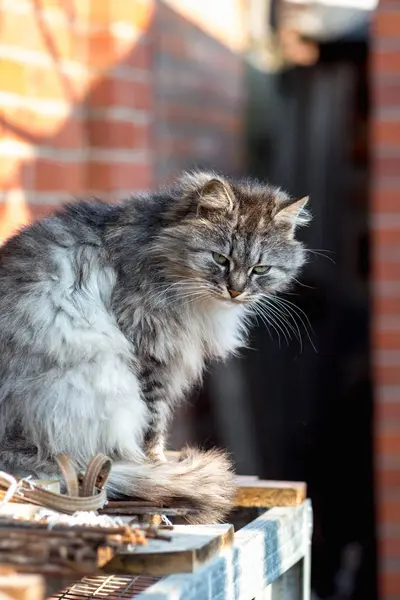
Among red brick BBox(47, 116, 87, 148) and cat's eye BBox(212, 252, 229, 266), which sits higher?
red brick BBox(47, 116, 87, 148)

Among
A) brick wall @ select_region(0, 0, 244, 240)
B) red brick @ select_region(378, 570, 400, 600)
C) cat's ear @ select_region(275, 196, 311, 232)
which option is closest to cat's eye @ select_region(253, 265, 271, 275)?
cat's ear @ select_region(275, 196, 311, 232)

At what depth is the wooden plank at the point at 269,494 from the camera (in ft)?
7.09

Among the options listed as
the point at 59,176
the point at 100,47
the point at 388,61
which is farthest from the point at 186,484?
the point at 388,61

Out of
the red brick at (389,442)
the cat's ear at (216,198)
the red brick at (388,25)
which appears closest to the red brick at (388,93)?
the red brick at (388,25)

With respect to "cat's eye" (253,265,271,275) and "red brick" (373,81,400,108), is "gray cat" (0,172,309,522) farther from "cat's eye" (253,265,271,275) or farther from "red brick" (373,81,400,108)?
"red brick" (373,81,400,108)

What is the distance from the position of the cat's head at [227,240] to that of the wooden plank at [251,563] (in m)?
0.53

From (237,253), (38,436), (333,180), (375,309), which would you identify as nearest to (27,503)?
(38,436)

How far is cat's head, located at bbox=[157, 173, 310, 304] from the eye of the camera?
7.74 feet

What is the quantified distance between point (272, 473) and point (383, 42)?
2.23 m

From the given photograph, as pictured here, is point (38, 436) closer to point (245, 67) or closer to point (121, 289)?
point (121, 289)

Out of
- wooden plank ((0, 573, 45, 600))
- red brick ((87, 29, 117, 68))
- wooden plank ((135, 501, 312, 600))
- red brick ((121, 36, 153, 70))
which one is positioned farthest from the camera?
red brick ((121, 36, 153, 70))

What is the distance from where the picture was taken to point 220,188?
7.70ft

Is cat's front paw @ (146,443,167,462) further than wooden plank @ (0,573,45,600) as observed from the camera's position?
No

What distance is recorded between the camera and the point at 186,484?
202 cm
